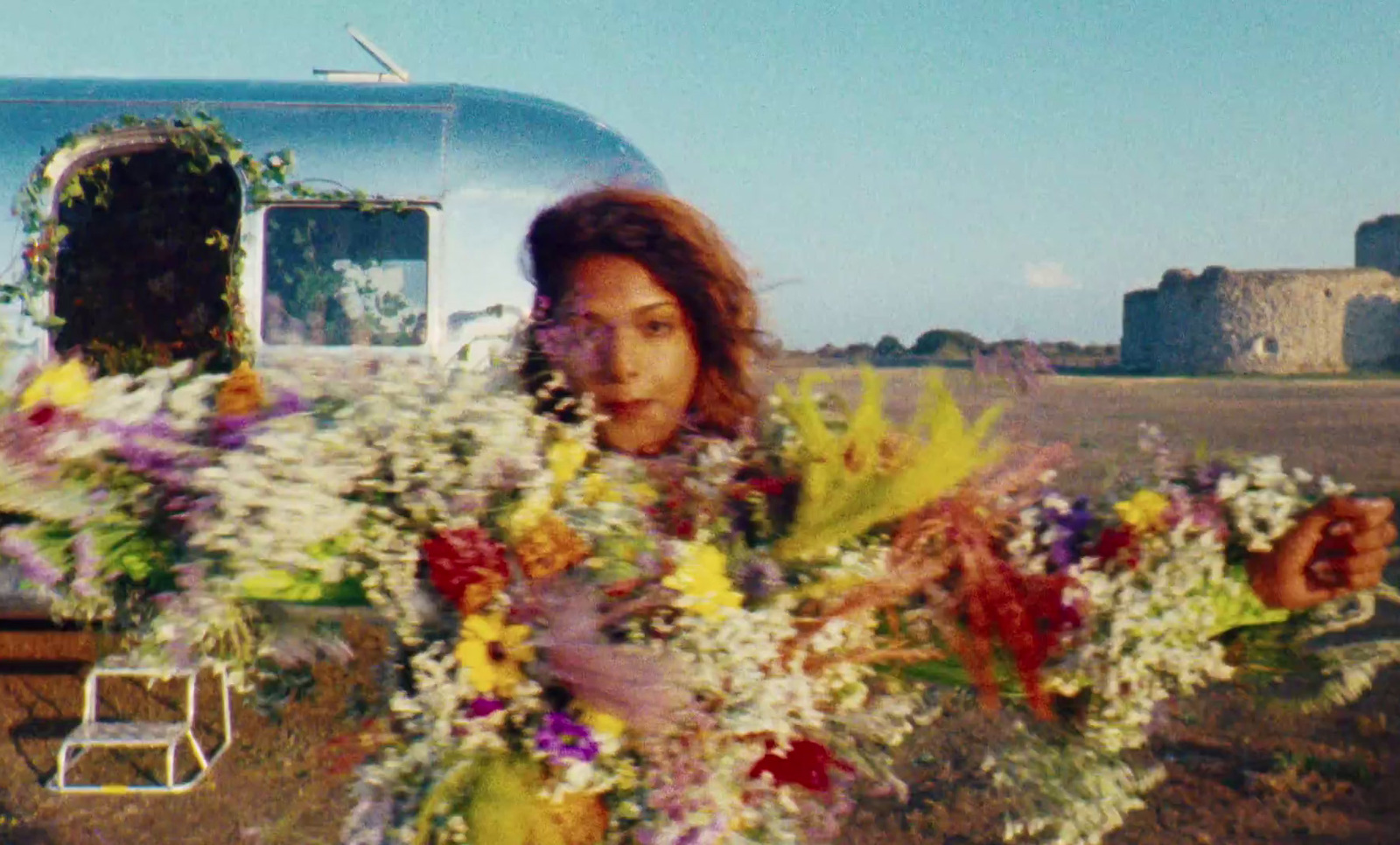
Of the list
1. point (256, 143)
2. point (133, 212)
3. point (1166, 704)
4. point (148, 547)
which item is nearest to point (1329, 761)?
point (1166, 704)

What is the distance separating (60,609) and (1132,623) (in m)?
1.40

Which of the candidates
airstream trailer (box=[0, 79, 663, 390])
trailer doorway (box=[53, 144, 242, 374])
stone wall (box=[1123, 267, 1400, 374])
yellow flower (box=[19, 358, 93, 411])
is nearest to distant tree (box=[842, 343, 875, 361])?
yellow flower (box=[19, 358, 93, 411])

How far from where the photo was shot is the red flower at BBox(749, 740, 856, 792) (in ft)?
5.16

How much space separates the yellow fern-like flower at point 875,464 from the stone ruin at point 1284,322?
857 inches

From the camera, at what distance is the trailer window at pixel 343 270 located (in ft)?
17.0

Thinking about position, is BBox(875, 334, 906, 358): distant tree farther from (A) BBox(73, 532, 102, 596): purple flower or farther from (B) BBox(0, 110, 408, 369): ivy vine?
(B) BBox(0, 110, 408, 369): ivy vine

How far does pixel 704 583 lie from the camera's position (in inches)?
58.9

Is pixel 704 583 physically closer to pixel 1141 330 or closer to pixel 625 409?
pixel 625 409

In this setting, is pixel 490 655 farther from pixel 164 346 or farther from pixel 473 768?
pixel 164 346

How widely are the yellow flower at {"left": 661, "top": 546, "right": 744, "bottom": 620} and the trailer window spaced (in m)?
3.91

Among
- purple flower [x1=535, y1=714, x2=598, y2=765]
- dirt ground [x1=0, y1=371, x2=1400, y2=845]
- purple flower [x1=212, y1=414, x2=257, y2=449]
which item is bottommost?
dirt ground [x1=0, y1=371, x2=1400, y2=845]

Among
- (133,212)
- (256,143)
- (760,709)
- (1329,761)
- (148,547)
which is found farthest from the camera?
(133,212)

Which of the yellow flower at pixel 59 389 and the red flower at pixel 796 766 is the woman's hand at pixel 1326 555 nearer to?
the red flower at pixel 796 766

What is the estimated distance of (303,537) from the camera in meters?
1.51
